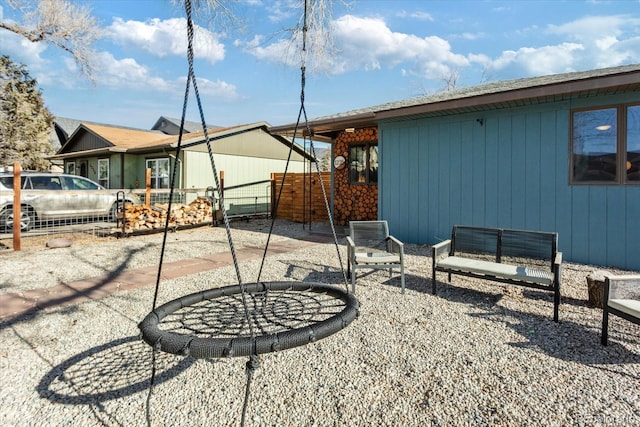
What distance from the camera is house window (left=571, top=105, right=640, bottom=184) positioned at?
5.04 metres

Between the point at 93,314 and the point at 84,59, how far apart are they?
13.1m

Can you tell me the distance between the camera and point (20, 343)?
2797 millimetres

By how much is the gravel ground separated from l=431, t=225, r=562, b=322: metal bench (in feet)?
0.99

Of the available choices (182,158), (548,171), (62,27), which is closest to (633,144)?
(548,171)

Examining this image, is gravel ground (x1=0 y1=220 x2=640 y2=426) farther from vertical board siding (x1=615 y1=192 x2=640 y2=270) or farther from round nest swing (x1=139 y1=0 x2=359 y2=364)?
vertical board siding (x1=615 y1=192 x2=640 y2=270)

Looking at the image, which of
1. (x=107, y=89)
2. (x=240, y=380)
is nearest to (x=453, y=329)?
(x=240, y=380)

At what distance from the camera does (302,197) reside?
37.5 ft

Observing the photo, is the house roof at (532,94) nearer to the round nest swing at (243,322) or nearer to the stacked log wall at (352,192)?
the stacked log wall at (352,192)

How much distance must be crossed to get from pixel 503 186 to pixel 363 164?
4.17 metres

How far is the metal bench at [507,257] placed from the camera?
3.51 metres

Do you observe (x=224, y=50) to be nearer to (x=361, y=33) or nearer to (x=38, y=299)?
Answer: (x=361, y=33)

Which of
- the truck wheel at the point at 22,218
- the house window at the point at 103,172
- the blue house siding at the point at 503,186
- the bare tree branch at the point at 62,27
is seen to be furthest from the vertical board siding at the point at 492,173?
the house window at the point at 103,172

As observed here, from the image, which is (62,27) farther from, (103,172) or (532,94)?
(532,94)

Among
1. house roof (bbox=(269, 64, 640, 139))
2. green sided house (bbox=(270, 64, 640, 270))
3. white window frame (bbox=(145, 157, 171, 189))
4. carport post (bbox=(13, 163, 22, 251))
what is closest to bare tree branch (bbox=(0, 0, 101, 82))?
white window frame (bbox=(145, 157, 171, 189))
